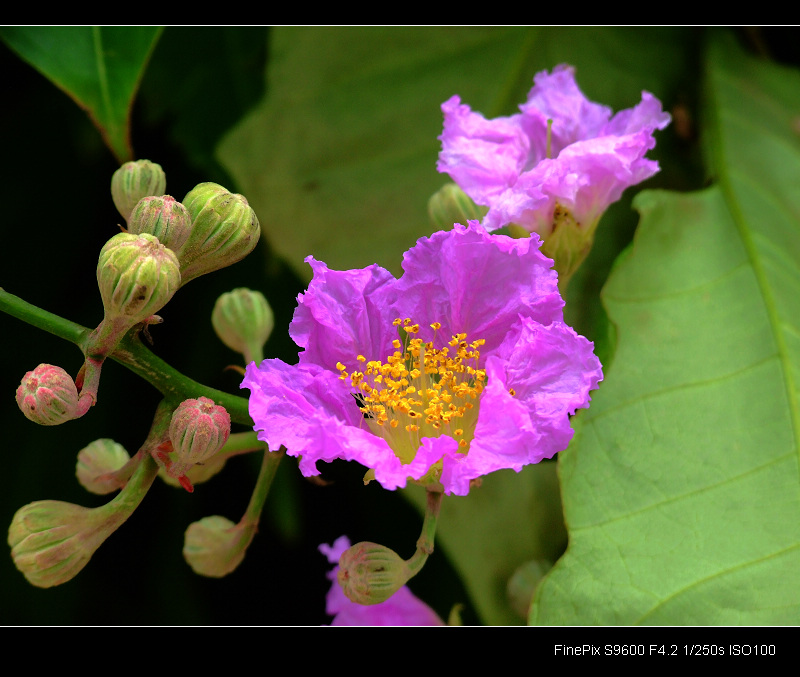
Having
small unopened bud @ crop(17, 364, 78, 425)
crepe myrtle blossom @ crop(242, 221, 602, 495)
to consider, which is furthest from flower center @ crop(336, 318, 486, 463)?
small unopened bud @ crop(17, 364, 78, 425)

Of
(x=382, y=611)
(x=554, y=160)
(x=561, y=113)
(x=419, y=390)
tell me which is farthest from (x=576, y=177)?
(x=382, y=611)

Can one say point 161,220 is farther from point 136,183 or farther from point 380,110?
point 380,110

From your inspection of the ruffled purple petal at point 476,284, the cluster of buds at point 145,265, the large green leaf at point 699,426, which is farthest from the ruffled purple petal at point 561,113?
the cluster of buds at point 145,265

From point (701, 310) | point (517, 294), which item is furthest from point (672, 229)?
point (517, 294)

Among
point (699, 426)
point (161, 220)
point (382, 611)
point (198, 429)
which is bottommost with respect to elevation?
point (382, 611)

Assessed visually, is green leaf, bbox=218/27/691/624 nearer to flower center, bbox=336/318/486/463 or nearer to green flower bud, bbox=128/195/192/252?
flower center, bbox=336/318/486/463

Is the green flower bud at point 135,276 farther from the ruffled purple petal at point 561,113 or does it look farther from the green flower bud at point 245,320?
the ruffled purple petal at point 561,113

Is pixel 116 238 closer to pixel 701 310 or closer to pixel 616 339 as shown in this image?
pixel 616 339
